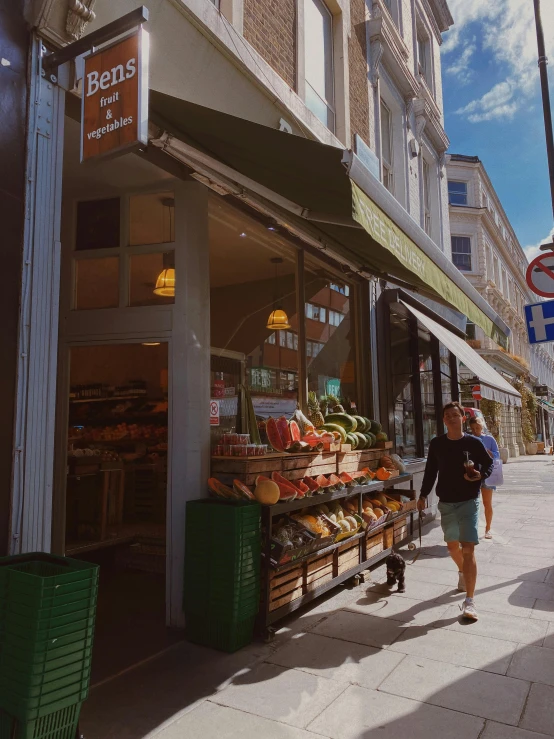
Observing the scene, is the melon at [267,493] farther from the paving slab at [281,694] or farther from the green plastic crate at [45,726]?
the green plastic crate at [45,726]

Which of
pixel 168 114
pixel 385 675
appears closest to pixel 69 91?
pixel 168 114

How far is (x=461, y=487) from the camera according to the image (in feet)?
18.2

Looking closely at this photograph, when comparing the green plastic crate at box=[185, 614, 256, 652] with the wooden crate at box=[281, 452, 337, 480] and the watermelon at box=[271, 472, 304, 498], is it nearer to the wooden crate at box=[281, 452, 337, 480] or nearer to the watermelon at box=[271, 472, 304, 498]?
the watermelon at box=[271, 472, 304, 498]

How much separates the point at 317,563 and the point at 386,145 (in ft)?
31.7

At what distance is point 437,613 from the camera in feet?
17.7

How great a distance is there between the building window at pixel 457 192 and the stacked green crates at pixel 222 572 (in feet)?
115

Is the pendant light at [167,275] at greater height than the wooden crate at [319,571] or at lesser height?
greater

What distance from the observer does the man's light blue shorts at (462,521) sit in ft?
17.8

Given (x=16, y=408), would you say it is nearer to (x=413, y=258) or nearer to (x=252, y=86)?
(x=413, y=258)

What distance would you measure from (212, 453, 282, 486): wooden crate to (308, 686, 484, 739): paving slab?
6.54 ft

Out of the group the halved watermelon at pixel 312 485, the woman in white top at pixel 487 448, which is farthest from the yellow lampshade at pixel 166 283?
the woman in white top at pixel 487 448

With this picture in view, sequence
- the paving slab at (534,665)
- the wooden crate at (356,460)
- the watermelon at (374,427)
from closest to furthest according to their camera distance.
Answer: the paving slab at (534,665) → the wooden crate at (356,460) → the watermelon at (374,427)

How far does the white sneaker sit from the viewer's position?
5.15m

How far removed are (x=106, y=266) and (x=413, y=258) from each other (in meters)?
3.21
